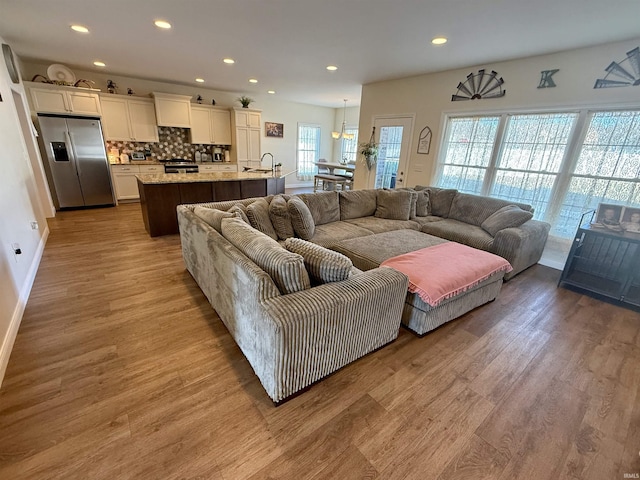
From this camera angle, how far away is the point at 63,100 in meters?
5.10

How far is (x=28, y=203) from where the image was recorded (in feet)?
10.7

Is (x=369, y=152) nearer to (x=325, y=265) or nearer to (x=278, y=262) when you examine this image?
(x=325, y=265)

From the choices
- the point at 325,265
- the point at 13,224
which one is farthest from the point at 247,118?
the point at 325,265

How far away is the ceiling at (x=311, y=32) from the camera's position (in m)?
2.53

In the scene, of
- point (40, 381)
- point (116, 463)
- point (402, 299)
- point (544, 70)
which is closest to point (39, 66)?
point (40, 381)

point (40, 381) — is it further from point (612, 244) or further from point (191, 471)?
point (612, 244)

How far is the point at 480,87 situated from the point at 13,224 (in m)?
5.88

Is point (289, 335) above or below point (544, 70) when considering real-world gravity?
below

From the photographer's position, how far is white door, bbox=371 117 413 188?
17.2ft

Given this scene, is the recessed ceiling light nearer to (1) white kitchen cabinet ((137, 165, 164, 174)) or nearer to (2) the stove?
(2) the stove

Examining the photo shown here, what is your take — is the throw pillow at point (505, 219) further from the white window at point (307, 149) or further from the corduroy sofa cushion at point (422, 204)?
the white window at point (307, 149)

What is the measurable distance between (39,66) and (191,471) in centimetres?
735

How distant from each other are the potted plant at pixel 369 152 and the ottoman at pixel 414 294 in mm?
3000

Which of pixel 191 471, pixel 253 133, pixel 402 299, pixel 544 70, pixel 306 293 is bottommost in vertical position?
pixel 191 471
